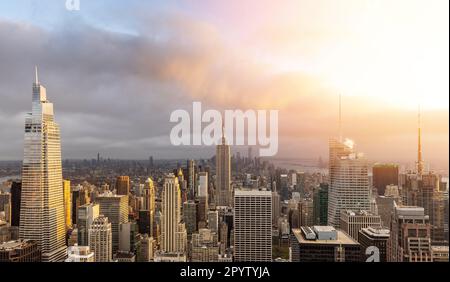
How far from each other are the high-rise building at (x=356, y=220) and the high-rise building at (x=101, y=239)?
1518 millimetres

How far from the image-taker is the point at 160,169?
2.31m

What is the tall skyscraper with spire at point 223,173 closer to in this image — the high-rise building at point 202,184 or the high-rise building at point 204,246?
the high-rise building at point 202,184

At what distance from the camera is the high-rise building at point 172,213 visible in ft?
7.62

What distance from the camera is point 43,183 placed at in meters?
2.44

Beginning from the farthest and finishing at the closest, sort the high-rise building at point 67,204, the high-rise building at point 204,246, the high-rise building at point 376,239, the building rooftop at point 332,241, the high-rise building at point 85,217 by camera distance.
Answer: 1. the high-rise building at point 67,204
2. the high-rise building at point 85,217
3. the building rooftop at point 332,241
4. the high-rise building at point 376,239
5. the high-rise building at point 204,246

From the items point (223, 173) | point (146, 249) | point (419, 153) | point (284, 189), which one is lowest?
point (146, 249)

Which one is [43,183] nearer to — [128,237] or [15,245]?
[15,245]

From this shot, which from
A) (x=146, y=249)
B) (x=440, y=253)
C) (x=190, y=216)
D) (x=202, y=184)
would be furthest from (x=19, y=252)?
(x=440, y=253)

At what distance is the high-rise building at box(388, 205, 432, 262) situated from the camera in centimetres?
201

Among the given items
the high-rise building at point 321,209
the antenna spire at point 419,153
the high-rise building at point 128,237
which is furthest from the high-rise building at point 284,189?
the high-rise building at point 128,237

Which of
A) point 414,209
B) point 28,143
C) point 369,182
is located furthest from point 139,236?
point 414,209

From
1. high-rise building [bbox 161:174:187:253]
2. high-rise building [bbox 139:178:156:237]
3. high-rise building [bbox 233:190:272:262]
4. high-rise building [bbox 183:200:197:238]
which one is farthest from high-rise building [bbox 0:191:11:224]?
high-rise building [bbox 233:190:272:262]

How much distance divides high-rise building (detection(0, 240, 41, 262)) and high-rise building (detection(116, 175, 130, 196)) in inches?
23.2

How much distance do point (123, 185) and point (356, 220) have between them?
5.34 feet
